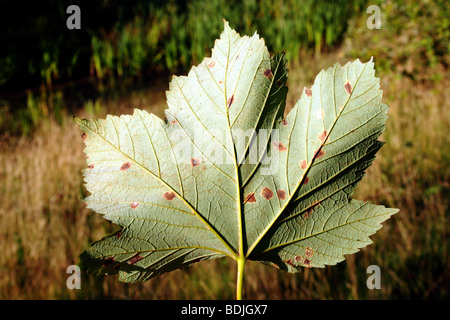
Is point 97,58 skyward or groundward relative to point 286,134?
skyward

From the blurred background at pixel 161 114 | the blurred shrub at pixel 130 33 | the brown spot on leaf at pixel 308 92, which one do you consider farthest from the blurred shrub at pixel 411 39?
the brown spot on leaf at pixel 308 92

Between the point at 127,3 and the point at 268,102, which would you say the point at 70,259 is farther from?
the point at 127,3

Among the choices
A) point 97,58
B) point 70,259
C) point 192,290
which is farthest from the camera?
point 97,58

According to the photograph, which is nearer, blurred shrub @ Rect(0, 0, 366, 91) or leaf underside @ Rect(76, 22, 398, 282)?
leaf underside @ Rect(76, 22, 398, 282)

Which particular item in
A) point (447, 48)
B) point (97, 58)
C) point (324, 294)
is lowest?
point (324, 294)

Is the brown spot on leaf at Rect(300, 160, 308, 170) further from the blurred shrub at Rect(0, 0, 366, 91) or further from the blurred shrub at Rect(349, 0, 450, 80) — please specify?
the blurred shrub at Rect(349, 0, 450, 80)

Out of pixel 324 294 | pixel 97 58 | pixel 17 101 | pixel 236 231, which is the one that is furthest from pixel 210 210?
pixel 17 101

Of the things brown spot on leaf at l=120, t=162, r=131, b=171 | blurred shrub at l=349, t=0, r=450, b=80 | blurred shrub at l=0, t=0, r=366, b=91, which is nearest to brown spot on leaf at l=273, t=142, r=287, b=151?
brown spot on leaf at l=120, t=162, r=131, b=171
